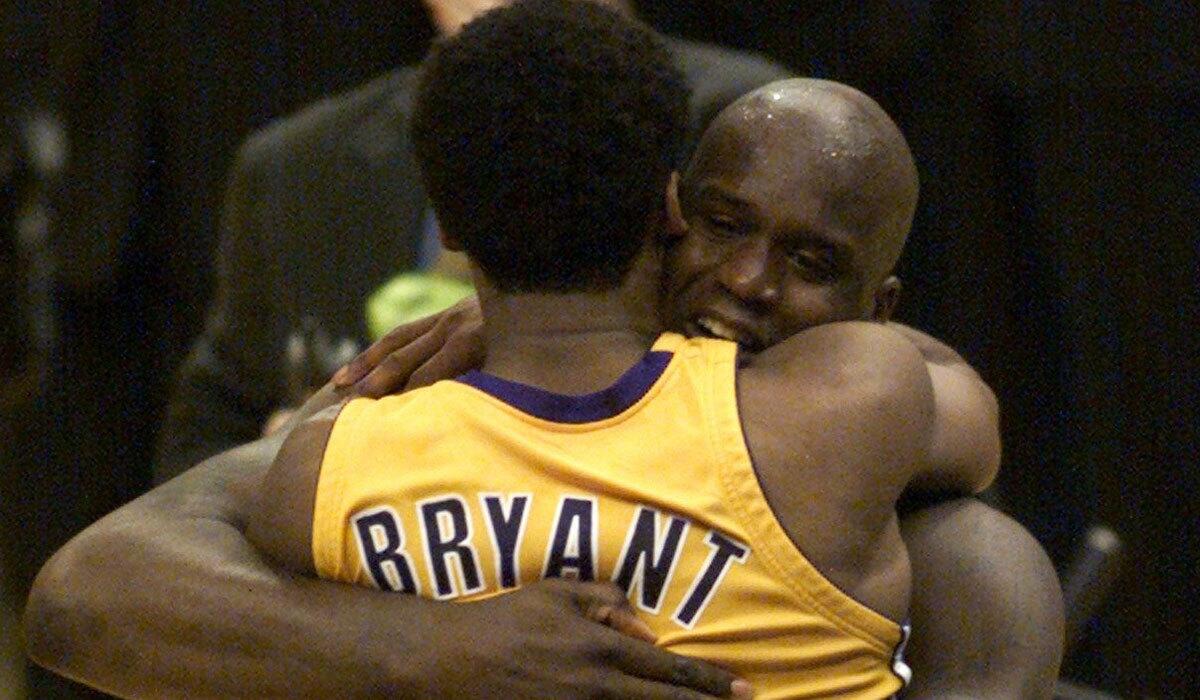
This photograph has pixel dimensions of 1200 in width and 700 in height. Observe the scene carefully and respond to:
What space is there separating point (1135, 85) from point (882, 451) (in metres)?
1.86

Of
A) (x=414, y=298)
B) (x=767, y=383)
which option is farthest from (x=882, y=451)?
(x=414, y=298)

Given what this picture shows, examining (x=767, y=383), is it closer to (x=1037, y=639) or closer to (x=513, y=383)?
(x=513, y=383)

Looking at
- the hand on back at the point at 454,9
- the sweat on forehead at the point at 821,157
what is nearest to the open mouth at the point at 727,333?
the sweat on forehead at the point at 821,157

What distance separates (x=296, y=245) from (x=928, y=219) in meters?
0.98

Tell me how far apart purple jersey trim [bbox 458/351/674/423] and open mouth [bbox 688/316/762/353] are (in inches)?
6.8

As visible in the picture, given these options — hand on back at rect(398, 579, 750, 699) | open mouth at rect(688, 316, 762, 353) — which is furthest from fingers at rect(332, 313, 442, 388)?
hand on back at rect(398, 579, 750, 699)

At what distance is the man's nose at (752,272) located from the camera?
1653 millimetres

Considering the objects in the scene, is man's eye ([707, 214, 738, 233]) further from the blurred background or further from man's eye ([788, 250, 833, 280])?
the blurred background

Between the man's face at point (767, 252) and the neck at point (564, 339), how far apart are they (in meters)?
0.14

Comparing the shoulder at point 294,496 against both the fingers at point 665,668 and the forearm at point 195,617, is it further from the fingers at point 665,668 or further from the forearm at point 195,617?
the fingers at point 665,668

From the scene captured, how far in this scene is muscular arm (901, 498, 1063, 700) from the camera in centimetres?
171

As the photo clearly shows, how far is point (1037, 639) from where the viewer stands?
173 cm

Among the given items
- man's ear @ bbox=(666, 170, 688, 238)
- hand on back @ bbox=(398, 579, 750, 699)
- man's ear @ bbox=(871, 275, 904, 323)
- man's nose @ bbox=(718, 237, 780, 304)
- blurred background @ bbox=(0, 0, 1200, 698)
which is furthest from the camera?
blurred background @ bbox=(0, 0, 1200, 698)

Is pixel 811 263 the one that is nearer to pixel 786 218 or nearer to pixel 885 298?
pixel 786 218
